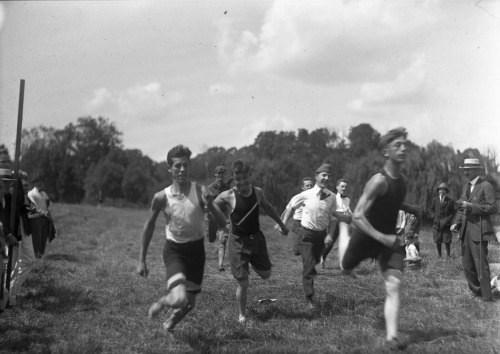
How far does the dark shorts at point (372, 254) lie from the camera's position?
580 cm

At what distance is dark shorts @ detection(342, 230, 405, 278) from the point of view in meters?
5.80

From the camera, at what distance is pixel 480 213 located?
8656 millimetres

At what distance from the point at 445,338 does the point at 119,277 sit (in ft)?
20.9

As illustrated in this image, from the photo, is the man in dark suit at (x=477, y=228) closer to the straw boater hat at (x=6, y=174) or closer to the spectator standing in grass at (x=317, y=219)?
the spectator standing in grass at (x=317, y=219)

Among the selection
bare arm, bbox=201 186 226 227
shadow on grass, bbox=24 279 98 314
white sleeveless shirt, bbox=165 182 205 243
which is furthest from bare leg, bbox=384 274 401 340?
shadow on grass, bbox=24 279 98 314

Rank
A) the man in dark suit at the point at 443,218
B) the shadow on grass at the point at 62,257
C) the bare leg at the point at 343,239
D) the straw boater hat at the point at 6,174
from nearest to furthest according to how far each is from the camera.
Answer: the bare leg at the point at 343,239 → the straw boater hat at the point at 6,174 → the shadow on grass at the point at 62,257 → the man in dark suit at the point at 443,218

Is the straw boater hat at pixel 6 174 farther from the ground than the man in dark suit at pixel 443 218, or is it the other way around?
the straw boater hat at pixel 6 174

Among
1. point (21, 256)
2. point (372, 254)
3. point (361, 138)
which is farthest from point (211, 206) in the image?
point (361, 138)

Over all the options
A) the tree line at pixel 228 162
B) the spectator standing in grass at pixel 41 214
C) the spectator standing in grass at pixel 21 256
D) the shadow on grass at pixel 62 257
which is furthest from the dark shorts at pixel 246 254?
the tree line at pixel 228 162

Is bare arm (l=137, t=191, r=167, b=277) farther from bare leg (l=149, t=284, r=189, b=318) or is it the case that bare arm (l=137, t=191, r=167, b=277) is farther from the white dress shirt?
the white dress shirt

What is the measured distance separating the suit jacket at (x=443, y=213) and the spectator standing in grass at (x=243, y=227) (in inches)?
385

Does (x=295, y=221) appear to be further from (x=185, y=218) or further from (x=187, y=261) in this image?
(x=185, y=218)

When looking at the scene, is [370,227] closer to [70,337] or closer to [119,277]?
[70,337]

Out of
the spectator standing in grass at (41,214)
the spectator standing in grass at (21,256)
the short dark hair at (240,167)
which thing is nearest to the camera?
the short dark hair at (240,167)
